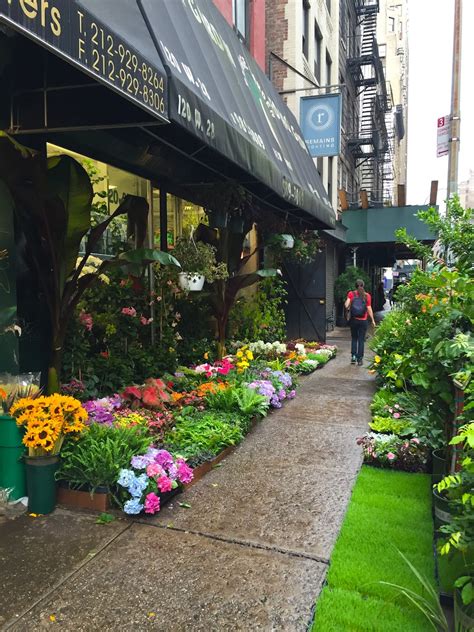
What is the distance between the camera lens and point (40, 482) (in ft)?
12.2

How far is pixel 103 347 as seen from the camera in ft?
21.0

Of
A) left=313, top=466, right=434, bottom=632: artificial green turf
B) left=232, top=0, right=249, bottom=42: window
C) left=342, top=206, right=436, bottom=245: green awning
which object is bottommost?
left=313, top=466, right=434, bottom=632: artificial green turf

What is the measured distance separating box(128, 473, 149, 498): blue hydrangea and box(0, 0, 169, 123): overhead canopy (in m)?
2.69

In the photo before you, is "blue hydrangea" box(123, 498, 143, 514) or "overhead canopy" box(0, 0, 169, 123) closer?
"overhead canopy" box(0, 0, 169, 123)

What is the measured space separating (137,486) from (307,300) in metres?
10.7

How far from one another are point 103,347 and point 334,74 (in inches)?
685

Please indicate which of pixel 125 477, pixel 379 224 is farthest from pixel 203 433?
pixel 379 224

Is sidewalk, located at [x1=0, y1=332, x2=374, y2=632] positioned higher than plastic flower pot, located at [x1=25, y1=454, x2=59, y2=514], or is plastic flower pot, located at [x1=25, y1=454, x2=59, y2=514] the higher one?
plastic flower pot, located at [x1=25, y1=454, x2=59, y2=514]

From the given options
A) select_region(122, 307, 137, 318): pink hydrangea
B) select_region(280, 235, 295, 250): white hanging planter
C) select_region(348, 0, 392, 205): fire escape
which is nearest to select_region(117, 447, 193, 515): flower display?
select_region(122, 307, 137, 318): pink hydrangea

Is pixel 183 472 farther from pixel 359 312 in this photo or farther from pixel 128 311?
Result: pixel 359 312

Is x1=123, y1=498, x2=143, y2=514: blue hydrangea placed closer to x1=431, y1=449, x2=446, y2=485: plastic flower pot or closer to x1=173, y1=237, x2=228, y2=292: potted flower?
x1=431, y1=449, x2=446, y2=485: plastic flower pot

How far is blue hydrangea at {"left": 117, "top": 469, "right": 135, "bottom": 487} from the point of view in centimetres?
370

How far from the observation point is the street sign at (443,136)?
41.3 feet

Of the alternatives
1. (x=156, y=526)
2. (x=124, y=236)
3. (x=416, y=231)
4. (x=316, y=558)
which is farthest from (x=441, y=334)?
(x=416, y=231)
